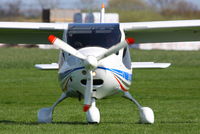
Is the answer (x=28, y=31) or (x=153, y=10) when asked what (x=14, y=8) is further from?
(x=28, y=31)

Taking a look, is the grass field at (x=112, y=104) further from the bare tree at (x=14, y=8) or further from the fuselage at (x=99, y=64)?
the bare tree at (x=14, y=8)

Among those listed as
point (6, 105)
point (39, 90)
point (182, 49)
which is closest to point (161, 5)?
point (182, 49)

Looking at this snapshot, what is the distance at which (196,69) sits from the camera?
28984mm

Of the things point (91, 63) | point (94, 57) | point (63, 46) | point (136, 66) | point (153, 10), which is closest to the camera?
point (91, 63)

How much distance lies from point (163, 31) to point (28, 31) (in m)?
2.80

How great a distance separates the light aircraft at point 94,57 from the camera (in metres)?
11.1

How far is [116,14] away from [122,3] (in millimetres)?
931

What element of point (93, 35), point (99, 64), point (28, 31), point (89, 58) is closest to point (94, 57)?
point (89, 58)

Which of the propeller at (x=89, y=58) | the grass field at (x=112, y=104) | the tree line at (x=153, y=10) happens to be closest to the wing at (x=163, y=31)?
the grass field at (x=112, y=104)

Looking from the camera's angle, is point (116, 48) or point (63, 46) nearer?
point (116, 48)

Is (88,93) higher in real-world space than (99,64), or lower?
lower

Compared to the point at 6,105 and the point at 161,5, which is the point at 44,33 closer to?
the point at 6,105

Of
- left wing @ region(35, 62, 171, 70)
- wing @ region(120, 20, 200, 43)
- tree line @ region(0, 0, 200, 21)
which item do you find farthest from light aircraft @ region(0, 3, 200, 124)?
tree line @ region(0, 0, 200, 21)

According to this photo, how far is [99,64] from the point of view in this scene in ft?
36.1
